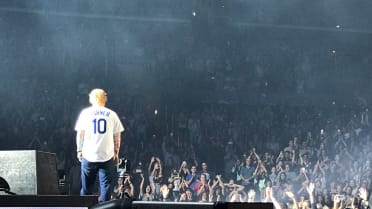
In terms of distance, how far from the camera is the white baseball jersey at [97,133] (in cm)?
489

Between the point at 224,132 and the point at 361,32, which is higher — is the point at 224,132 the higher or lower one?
the lower one

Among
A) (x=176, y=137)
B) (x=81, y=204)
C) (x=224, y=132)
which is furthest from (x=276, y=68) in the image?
(x=81, y=204)

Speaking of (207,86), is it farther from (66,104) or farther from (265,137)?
(66,104)

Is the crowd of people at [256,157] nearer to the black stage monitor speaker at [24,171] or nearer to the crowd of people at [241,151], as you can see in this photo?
the crowd of people at [241,151]

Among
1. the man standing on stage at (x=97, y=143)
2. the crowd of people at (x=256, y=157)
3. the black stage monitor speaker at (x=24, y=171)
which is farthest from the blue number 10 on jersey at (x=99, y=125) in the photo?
the crowd of people at (x=256, y=157)

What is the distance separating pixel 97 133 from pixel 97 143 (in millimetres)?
92

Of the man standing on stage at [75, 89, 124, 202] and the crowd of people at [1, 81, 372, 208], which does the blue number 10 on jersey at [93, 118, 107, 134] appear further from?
the crowd of people at [1, 81, 372, 208]

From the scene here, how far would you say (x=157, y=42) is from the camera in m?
13.5

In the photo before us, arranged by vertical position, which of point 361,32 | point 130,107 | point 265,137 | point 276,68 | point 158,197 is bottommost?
point 158,197

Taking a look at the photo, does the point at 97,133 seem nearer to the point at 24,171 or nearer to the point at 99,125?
the point at 99,125

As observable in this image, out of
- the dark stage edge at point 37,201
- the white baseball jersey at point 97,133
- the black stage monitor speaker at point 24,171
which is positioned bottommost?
the dark stage edge at point 37,201

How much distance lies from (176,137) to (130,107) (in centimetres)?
126

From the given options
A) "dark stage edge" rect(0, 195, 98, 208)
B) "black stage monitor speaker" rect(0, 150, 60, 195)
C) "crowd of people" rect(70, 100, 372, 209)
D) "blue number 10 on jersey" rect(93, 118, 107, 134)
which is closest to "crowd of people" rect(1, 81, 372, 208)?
"crowd of people" rect(70, 100, 372, 209)

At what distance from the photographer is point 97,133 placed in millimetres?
4906
